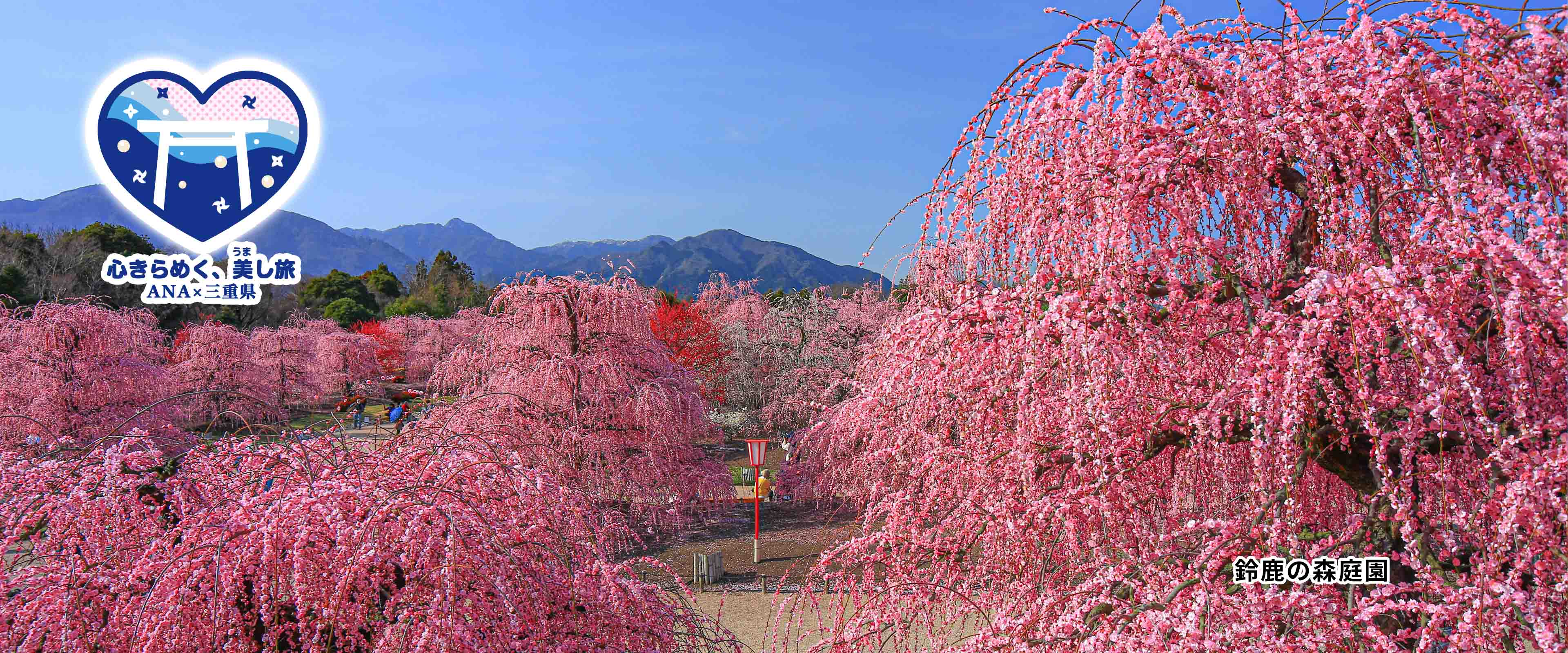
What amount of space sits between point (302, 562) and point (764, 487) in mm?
10752

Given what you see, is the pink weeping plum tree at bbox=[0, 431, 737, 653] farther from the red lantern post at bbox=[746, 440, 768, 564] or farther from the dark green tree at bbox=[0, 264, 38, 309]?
the dark green tree at bbox=[0, 264, 38, 309]

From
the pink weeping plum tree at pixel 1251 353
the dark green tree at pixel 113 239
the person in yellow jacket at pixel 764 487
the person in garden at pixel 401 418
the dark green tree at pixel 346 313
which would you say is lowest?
the person in yellow jacket at pixel 764 487

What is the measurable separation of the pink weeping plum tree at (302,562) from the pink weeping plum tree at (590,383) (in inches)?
246

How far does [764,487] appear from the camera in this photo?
13227mm

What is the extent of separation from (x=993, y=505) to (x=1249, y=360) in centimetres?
121

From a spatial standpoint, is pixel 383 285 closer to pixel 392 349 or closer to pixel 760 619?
pixel 392 349

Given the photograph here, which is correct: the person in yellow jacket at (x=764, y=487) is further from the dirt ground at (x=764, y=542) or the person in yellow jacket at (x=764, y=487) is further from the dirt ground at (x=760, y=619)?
the dirt ground at (x=760, y=619)

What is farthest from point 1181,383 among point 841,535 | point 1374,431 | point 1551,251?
point 841,535

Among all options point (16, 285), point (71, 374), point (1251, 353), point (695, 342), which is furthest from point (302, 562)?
point (16, 285)

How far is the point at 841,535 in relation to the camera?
12156 millimetres

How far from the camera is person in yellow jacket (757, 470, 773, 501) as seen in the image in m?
12.1

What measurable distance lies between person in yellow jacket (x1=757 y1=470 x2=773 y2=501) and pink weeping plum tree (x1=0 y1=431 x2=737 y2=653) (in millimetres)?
7628

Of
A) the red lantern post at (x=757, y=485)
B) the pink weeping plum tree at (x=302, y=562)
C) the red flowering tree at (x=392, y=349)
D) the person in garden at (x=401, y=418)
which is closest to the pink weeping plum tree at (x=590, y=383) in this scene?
the person in garden at (x=401, y=418)

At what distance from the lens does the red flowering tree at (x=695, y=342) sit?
64.7 feet
